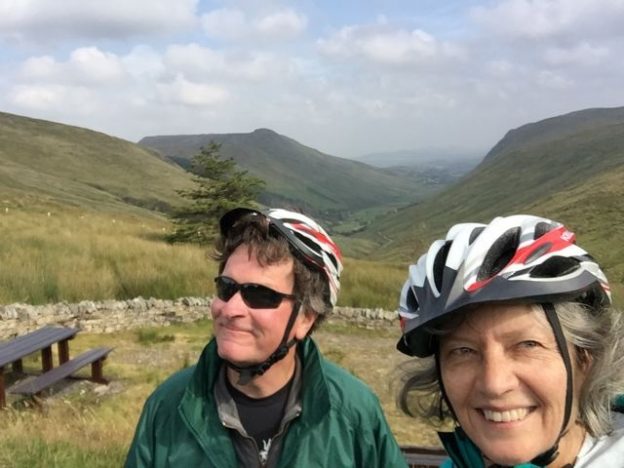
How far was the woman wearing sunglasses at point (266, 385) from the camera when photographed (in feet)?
7.49

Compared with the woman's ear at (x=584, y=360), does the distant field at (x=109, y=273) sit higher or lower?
lower

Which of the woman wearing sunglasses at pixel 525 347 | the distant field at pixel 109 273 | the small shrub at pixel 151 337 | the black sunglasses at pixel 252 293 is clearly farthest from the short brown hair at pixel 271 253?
the distant field at pixel 109 273

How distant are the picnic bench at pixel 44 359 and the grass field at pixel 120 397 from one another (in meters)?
0.23

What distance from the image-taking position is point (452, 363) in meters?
1.68

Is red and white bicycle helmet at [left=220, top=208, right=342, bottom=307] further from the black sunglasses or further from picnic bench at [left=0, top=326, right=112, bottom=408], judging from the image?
picnic bench at [left=0, top=326, right=112, bottom=408]

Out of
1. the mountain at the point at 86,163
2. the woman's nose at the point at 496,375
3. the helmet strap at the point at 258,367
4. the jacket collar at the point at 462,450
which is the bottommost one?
the jacket collar at the point at 462,450

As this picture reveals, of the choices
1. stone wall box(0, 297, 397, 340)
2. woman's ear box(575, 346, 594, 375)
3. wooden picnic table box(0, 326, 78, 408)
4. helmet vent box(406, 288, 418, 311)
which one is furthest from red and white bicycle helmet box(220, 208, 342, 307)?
stone wall box(0, 297, 397, 340)

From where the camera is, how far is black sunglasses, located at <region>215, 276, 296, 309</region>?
250 centimetres

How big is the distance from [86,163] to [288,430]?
4299 inches

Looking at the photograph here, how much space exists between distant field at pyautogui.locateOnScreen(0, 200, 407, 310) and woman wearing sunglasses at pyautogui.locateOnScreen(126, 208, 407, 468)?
34.4 ft

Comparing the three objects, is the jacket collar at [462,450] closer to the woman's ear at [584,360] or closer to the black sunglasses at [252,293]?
the woman's ear at [584,360]

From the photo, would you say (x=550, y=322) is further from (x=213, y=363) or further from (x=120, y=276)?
(x=120, y=276)

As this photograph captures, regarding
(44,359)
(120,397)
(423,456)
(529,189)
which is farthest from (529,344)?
(529,189)

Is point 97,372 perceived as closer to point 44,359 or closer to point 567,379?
point 44,359
